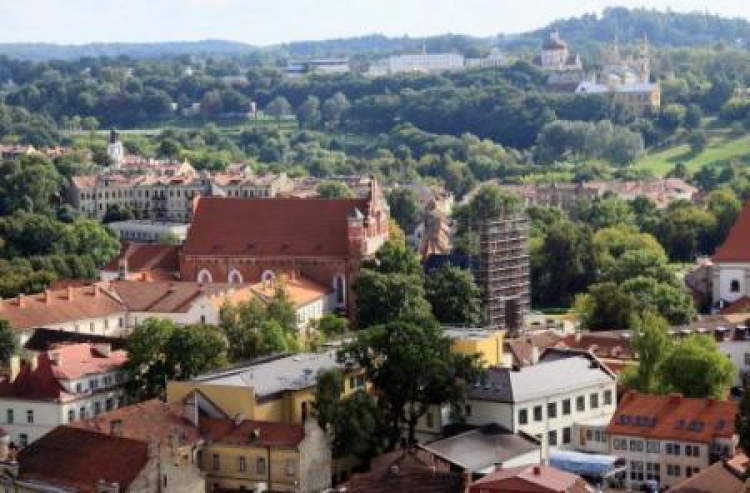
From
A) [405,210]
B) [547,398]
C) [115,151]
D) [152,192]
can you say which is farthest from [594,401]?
[115,151]

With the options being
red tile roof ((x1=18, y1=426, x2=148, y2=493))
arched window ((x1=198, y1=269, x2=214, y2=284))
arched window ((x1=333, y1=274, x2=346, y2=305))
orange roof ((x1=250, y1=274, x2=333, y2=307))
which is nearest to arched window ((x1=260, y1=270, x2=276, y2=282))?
orange roof ((x1=250, y1=274, x2=333, y2=307))

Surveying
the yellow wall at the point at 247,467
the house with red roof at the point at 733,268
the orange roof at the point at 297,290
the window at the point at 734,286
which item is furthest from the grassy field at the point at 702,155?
the yellow wall at the point at 247,467

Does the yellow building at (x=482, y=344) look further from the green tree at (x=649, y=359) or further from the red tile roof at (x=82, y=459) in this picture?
the red tile roof at (x=82, y=459)

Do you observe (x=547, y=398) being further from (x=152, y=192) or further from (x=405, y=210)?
(x=152, y=192)

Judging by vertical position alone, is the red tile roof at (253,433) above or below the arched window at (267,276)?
above

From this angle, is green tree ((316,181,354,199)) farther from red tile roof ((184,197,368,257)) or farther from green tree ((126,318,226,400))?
green tree ((126,318,226,400))

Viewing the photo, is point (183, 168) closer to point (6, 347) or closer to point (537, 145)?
point (537, 145)
